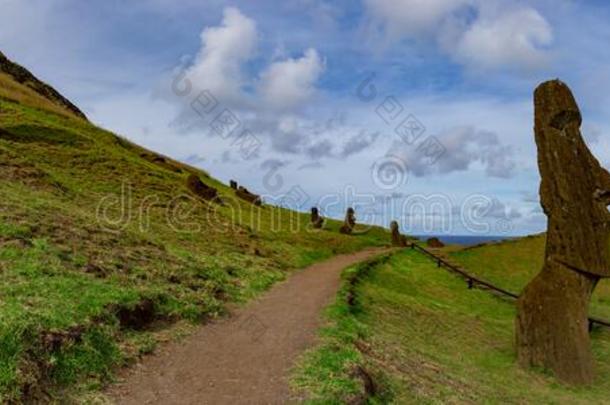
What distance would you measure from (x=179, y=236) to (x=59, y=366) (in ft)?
60.6

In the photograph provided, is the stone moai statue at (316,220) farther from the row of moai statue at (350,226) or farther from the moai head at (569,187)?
the moai head at (569,187)

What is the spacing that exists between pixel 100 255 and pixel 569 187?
14.0 m

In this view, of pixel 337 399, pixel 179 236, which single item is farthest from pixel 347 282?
pixel 337 399

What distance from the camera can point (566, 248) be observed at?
18.4 m

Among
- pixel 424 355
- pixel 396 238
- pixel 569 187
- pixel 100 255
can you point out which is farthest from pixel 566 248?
pixel 396 238

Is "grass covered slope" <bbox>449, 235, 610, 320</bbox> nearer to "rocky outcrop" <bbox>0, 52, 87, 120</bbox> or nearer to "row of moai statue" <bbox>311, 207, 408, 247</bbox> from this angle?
"row of moai statue" <bbox>311, 207, 408, 247</bbox>

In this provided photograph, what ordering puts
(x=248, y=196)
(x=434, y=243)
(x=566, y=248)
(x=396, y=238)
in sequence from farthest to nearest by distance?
(x=248, y=196) < (x=434, y=243) < (x=396, y=238) < (x=566, y=248)

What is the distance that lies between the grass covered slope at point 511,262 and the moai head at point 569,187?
47.1 ft

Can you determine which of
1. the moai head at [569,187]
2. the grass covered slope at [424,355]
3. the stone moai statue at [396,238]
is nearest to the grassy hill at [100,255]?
the stone moai statue at [396,238]

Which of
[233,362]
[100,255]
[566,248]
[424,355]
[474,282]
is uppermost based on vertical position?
[566,248]

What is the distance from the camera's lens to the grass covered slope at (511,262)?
34469 millimetres

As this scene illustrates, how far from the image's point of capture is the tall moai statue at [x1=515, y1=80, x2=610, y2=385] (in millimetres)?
18250

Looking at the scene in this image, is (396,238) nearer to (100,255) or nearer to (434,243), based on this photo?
(434,243)

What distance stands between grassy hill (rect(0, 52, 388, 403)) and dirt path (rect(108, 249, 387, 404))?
64cm
